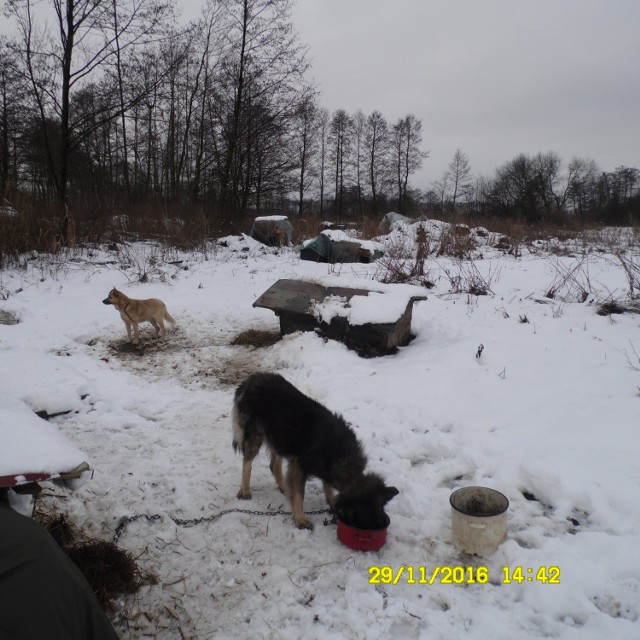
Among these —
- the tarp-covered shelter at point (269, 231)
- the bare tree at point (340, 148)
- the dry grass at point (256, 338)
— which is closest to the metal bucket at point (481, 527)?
the dry grass at point (256, 338)

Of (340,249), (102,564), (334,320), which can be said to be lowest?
(102,564)

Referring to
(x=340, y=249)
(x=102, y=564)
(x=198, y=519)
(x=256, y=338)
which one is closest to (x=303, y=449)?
(x=198, y=519)

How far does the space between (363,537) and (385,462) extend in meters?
1.02

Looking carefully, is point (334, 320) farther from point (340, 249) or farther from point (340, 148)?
point (340, 148)

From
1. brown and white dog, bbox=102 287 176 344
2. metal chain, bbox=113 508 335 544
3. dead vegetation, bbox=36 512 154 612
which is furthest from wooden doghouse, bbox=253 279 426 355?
dead vegetation, bbox=36 512 154 612

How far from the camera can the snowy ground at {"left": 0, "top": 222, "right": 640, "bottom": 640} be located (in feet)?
7.39

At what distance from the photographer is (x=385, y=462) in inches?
141

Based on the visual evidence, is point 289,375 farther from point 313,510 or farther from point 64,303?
point 64,303

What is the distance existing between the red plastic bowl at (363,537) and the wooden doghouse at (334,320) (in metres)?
3.48

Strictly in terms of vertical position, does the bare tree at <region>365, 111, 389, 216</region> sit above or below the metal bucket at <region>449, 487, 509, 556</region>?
above

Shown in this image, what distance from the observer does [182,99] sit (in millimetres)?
20938
